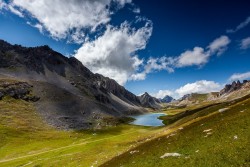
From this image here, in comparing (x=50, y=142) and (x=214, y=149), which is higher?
(x=50, y=142)

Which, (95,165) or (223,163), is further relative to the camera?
(95,165)

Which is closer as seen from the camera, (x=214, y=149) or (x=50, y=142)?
(x=214, y=149)

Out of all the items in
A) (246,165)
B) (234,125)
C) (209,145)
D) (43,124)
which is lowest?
(246,165)

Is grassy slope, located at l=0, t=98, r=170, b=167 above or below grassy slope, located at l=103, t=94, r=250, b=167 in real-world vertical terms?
above

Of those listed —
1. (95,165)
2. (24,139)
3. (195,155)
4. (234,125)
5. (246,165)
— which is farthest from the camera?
(24,139)

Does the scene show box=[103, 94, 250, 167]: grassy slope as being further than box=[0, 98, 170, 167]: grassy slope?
No

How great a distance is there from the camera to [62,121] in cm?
19088

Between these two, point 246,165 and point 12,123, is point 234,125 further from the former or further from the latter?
point 12,123

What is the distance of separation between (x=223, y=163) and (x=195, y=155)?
16.6ft

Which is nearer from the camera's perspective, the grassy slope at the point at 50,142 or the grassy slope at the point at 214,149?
the grassy slope at the point at 214,149

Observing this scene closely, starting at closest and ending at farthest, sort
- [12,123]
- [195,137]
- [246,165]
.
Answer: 1. [246,165]
2. [195,137]
3. [12,123]

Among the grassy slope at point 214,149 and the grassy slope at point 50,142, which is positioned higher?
the grassy slope at point 50,142

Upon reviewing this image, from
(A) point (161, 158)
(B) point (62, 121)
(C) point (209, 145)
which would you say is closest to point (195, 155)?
(C) point (209, 145)

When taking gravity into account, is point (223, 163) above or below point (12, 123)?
below
